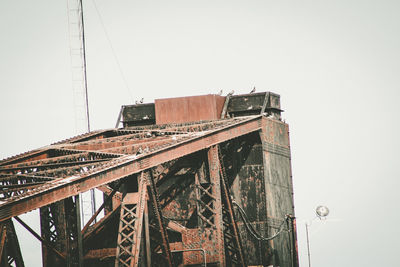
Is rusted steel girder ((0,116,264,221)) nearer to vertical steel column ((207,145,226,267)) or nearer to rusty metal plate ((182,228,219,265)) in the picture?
vertical steel column ((207,145,226,267))

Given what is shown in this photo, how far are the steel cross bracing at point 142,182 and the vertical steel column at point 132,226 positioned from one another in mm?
31

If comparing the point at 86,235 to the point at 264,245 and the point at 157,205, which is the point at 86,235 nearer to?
the point at 157,205

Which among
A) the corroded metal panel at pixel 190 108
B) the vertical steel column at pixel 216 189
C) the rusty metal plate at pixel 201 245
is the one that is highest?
the corroded metal panel at pixel 190 108

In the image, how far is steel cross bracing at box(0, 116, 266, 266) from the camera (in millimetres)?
24969

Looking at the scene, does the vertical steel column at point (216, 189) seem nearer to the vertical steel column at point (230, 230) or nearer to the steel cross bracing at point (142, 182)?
the steel cross bracing at point (142, 182)

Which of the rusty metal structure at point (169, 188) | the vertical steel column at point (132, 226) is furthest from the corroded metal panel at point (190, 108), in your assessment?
the vertical steel column at point (132, 226)

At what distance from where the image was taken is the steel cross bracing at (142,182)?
2497 cm

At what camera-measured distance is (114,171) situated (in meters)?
25.3

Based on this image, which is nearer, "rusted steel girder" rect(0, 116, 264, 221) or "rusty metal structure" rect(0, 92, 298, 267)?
"rusted steel girder" rect(0, 116, 264, 221)

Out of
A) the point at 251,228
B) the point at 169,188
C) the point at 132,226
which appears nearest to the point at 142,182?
the point at 132,226

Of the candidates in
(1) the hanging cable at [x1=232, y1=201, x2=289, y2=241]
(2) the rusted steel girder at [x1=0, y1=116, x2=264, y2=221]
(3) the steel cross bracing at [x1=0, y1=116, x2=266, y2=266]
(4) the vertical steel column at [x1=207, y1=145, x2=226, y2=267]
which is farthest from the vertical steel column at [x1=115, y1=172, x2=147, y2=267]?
(1) the hanging cable at [x1=232, y1=201, x2=289, y2=241]

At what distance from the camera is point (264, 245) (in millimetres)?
35375

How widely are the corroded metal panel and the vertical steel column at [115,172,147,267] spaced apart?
11415 mm

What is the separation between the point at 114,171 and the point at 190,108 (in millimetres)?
13352
